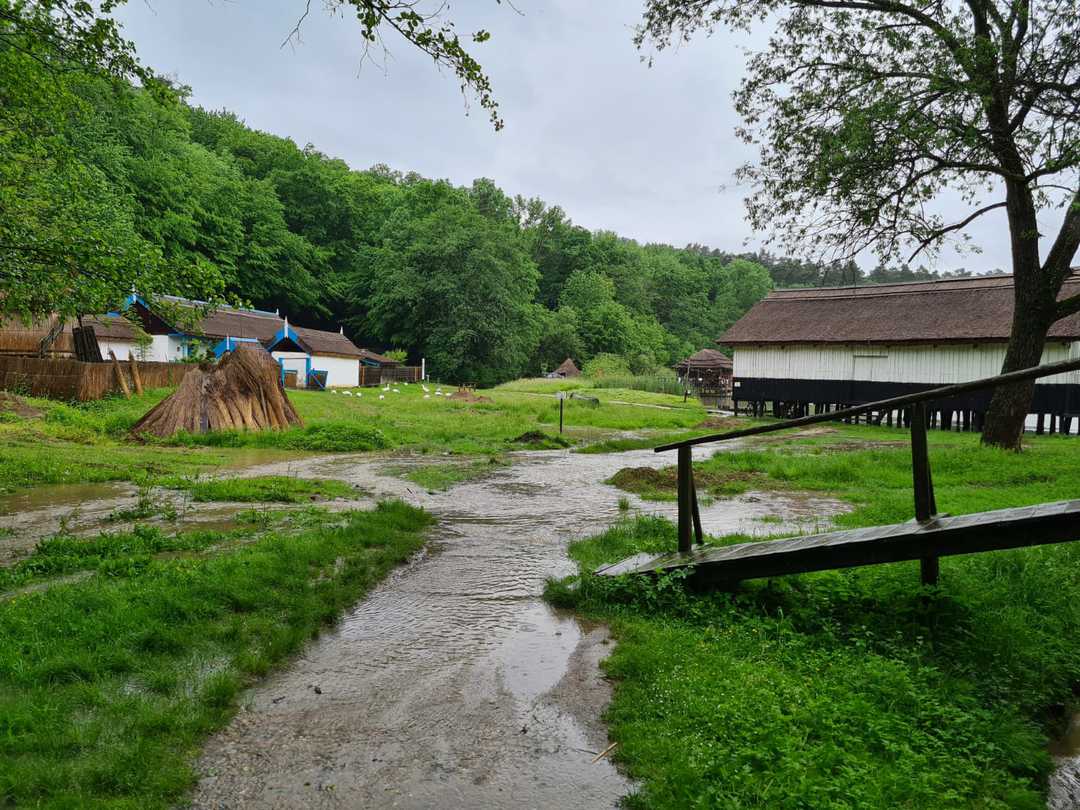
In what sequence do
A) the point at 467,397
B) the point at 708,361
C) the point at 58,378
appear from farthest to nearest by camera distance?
the point at 708,361, the point at 467,397, the point at 58,378

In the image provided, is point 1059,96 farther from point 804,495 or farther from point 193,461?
point 193,461

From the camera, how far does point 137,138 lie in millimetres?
49312

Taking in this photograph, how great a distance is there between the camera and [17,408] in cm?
1944

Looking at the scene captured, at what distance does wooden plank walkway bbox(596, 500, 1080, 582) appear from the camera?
4.36m

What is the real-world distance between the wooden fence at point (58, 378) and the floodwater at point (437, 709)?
1989cm

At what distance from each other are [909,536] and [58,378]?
26.7 meters

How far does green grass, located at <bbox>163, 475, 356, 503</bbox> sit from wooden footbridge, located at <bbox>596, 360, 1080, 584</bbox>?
6.37 metres

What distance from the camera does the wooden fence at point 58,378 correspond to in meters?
23.0

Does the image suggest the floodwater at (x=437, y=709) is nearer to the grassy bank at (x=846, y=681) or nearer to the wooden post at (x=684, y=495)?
the grassy bank at (x=846, y=681)

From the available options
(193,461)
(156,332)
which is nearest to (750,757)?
(193,461)

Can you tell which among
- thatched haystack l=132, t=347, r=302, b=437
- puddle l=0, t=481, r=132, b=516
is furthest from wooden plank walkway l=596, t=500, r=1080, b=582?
thatched haystack l=132, t=347, r=302, b=437

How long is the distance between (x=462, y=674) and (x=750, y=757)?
2078 millimetres

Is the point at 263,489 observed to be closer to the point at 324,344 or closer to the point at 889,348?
the point at 889,348

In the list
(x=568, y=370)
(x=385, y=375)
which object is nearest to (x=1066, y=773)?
(x=385, y=375)
